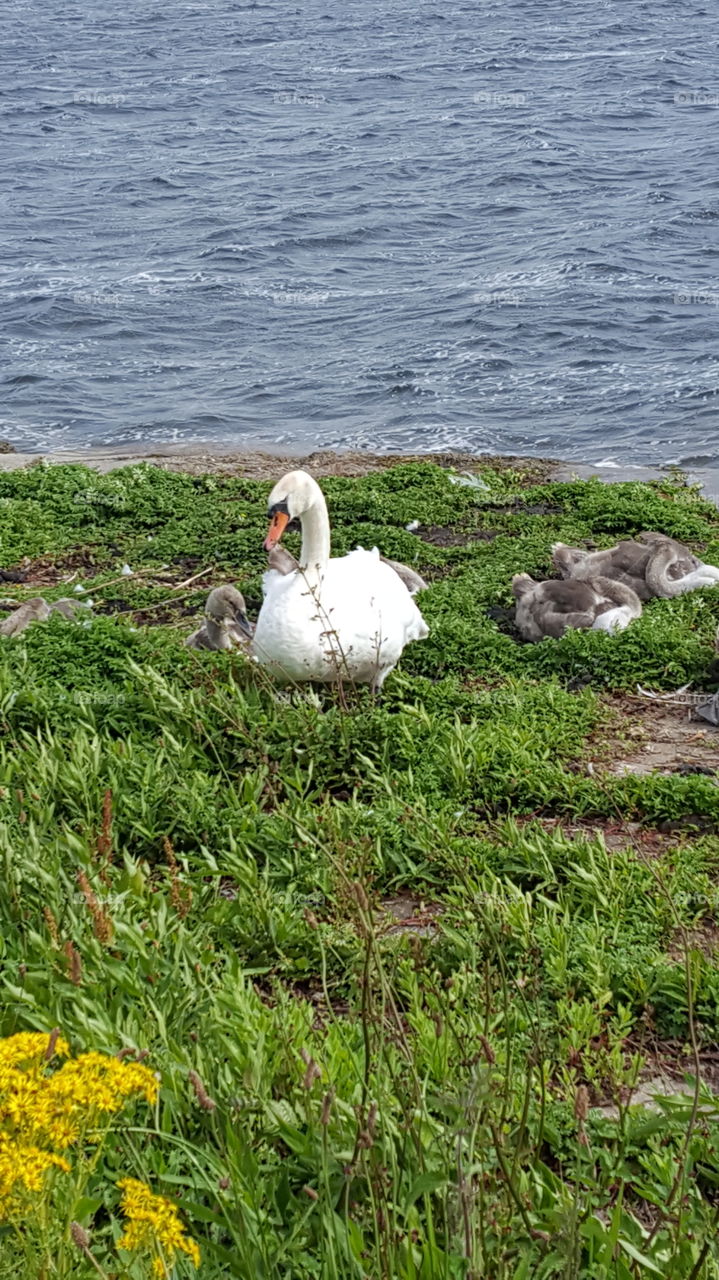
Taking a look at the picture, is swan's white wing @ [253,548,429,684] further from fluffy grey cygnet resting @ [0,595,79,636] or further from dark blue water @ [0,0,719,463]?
dark blue water @ [0,0,719,463]

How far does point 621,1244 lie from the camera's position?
3482 millimetres

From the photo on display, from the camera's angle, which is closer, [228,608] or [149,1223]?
[149,1223]

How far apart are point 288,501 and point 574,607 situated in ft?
7.32

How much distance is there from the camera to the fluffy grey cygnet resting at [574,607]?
875 centimetres

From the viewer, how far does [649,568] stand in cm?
955

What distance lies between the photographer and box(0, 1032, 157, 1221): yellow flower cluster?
258 centimetres

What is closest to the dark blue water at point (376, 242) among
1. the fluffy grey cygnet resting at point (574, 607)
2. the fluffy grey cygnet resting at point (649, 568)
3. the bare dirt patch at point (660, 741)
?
the fluffy grey cygnet resting at point (649, 568)

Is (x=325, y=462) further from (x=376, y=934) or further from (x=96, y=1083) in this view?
(x=96, y=1083)

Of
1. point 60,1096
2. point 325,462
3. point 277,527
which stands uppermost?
point 60,1096

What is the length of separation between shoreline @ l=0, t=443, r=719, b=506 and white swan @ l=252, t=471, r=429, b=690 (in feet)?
18.2

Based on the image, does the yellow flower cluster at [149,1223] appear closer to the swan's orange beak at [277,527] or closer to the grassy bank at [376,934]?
the grassy bank at [376,934]

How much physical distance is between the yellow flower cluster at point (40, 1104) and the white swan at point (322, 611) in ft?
13.3

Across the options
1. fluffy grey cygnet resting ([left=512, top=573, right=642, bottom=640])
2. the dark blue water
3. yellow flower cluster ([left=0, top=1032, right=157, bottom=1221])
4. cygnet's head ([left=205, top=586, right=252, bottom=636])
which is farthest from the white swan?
the dark blue water

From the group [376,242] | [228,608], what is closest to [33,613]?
[228,608]
